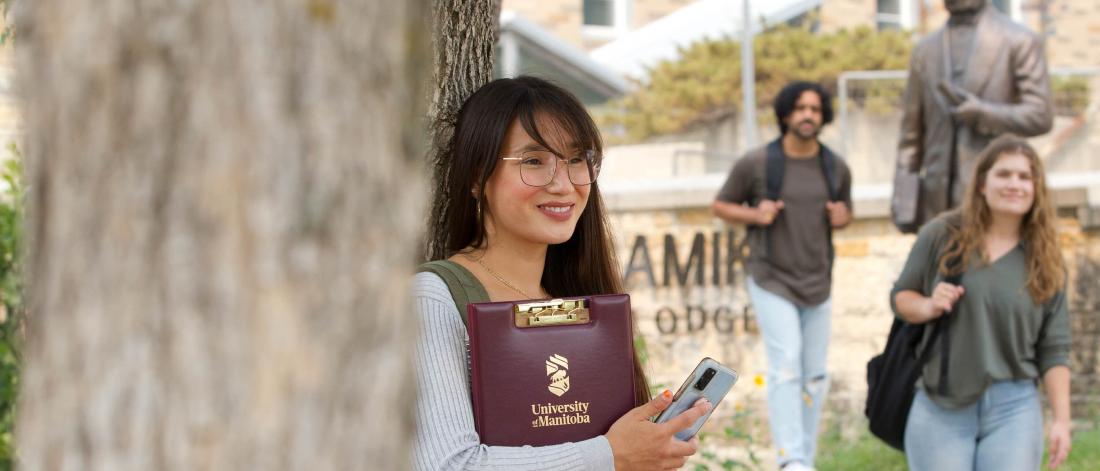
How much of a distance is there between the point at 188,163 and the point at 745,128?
1243cm

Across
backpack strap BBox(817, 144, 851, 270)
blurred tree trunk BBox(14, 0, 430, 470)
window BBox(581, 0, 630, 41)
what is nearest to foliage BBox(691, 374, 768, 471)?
backpack strap BBox(817, 144, 851, 270)

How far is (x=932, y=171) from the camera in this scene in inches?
289

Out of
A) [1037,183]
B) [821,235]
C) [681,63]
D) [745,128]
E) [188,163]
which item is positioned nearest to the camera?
[188,163]

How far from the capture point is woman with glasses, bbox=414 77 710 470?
244 centimetres

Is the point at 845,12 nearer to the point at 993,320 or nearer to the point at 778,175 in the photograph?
the point at 778,175

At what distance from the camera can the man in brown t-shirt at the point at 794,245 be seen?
6.99m

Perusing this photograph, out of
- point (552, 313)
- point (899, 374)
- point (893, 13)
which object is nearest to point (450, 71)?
point (552, 313)

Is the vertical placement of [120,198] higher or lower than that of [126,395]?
higher

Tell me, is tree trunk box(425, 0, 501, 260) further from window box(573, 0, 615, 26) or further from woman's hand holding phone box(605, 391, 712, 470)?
window box(573, 0, 615, 26)

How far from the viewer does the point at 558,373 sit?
2531mm

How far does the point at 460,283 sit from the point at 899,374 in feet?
8.82

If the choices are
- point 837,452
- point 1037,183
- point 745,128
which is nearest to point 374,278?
point 1037,183

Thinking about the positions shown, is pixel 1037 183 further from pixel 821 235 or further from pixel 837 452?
pixel 837 452

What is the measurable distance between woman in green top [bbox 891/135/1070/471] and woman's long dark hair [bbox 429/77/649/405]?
2139 millimetres
